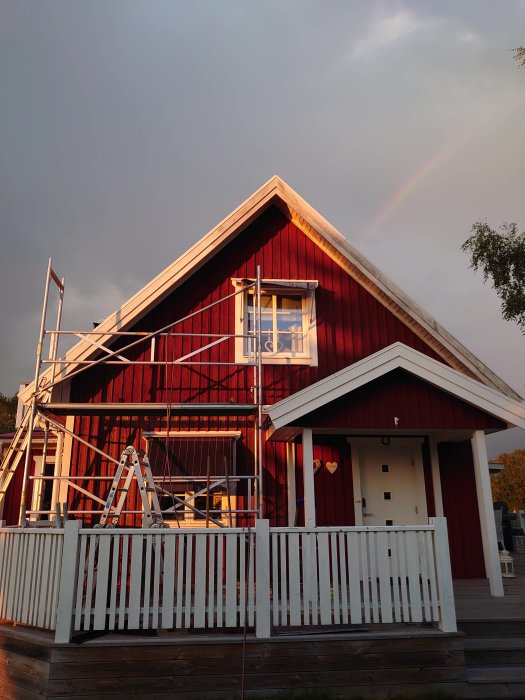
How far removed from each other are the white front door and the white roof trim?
2.23 metres

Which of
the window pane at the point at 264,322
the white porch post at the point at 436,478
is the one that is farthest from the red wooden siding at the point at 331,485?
the window pane at the point at 264,322

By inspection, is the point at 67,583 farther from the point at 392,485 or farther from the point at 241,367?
the point at 392,485

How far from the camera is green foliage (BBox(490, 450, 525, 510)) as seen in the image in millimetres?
48594

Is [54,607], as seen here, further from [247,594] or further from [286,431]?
[286,431]

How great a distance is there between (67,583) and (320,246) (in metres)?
7.75

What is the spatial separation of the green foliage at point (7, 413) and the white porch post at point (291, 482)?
122 feet

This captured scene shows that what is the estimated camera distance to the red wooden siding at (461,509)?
9.83 meters

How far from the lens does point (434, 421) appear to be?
8453 millimetres

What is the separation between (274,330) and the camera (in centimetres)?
1062

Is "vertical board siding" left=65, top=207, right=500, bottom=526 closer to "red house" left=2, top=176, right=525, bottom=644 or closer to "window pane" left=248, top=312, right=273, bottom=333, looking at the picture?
"red house" left=2, top=176, right=525, bottom=644

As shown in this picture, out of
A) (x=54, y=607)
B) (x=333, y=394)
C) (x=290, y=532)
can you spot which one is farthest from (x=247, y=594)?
(x=333, y=394)

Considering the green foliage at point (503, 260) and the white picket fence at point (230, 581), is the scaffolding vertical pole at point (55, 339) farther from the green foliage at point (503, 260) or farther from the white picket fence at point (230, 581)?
the green foliage at point (503, 260)

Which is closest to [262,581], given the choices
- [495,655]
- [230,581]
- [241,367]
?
[230,581]

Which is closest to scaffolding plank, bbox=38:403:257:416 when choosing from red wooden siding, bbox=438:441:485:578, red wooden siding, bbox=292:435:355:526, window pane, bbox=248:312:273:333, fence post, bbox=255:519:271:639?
red wooden siding, bbox=292:435:355:526
